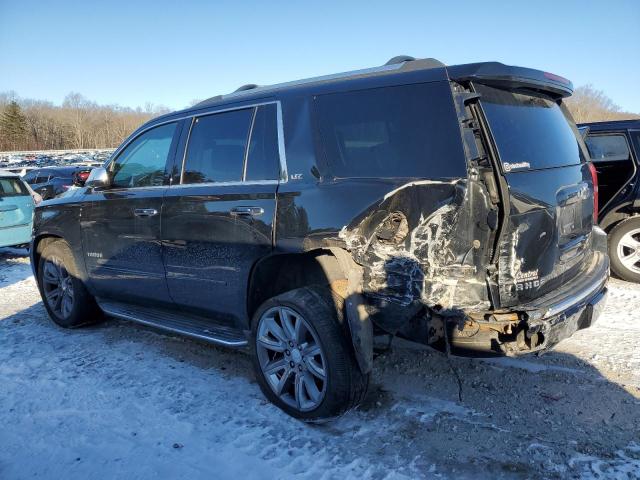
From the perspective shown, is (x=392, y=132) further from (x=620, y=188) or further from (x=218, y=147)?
(x=620, y=188)

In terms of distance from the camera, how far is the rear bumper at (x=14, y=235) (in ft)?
27.9

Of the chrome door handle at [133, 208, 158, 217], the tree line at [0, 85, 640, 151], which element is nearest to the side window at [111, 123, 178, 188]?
the chrome door handle at [133, 208, 158, 217]

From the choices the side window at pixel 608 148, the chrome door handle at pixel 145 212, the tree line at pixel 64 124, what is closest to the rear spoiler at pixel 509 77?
the chrome door handle at pixel 145 212

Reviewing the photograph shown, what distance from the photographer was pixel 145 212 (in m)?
4.09

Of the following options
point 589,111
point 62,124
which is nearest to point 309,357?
point 589,111

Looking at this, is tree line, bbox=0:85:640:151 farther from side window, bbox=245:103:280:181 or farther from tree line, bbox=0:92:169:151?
side window, bbox=245:103:280:181

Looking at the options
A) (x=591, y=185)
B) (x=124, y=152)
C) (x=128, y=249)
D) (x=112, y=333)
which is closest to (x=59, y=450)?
(x=128, y=249)

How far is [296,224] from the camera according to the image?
3.11 meters

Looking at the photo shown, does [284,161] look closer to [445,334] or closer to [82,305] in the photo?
[445,334]

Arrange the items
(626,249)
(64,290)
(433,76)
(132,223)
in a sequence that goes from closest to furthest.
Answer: (433,76), (132,223), (64,290), (626,249)

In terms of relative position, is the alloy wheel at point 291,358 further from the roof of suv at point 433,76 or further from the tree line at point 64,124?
the tree line at point 64,124

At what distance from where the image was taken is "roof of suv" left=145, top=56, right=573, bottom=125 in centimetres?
271

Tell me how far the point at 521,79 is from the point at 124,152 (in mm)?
3382

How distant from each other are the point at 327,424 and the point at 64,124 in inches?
4436
